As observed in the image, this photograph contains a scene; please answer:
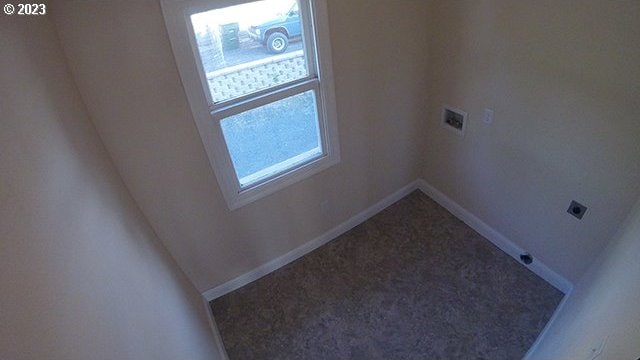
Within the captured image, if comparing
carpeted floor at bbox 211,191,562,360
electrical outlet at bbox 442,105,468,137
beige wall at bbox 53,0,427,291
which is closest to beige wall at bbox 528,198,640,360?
carpeted floor at bbox 211,191,562,360

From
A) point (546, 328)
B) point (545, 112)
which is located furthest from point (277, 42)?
point (546, 328)

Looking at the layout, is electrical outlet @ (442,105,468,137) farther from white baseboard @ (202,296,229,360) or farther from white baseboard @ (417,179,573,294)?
white baseboard @ (202,296,229,360)

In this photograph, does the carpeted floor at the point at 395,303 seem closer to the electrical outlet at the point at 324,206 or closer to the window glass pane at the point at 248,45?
the electrical outlet at the point at 324,206

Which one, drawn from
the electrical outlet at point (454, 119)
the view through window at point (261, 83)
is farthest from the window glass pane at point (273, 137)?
the electrical outlet at point (454, 119)

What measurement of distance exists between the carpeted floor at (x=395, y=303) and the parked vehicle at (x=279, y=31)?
66.6 inches

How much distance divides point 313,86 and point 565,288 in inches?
86.5

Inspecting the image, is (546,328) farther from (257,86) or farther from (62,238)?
(62,238)

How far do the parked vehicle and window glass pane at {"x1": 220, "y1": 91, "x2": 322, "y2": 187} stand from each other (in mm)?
333

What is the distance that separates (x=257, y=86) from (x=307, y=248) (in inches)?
57.1

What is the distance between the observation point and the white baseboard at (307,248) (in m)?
2.55

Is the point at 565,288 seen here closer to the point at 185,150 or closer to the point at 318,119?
the point at 318,119

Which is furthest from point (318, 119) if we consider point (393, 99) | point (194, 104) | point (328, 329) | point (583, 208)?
point (583, 208)

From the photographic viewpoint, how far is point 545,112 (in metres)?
1.95

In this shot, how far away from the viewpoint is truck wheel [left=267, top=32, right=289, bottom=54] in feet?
6.08
